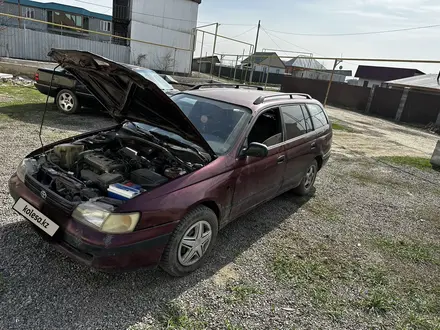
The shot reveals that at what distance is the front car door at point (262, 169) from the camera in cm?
309

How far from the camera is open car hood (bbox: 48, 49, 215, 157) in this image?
2.59m

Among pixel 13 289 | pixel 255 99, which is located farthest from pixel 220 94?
pixel 13 289

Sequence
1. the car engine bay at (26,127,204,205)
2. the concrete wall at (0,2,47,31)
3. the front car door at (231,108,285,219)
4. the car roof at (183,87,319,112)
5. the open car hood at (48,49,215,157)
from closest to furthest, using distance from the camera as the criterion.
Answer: the car engine bay at (26,127,204,205) < the open car hood at (48,49,215,157) < the front car door at (231,108,285,219) < the car roof at (183,87,319,112) < the concrete wall at (0,2,47,31)

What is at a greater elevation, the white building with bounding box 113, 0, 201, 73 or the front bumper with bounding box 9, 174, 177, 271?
the white building with bounding box 113, 0, 201, 73

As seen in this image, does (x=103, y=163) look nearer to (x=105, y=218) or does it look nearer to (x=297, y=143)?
(x=105, y=218)

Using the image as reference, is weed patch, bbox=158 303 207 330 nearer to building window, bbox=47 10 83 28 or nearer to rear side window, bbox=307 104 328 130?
rear side window, bbox=307 104 328 130

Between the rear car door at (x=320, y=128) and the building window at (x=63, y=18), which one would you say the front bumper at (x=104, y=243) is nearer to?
the rear car door at (x=320, y=128)

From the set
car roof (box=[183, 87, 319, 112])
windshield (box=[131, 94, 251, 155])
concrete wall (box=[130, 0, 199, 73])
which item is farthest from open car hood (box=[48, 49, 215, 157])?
concrete wall (box=[130, 0, 199, 73])

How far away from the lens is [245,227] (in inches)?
145

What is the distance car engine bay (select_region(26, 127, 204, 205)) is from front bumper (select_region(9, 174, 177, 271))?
0.18 m

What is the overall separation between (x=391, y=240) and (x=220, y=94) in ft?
9.48

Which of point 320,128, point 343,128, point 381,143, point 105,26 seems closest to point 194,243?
point 320,128

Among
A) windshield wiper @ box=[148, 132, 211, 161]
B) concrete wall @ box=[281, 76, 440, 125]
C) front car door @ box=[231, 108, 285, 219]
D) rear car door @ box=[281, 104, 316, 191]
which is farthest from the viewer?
concrete wall @ box=[281, 76, 440, 125]

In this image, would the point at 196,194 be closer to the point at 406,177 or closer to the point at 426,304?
the point at 426,304
